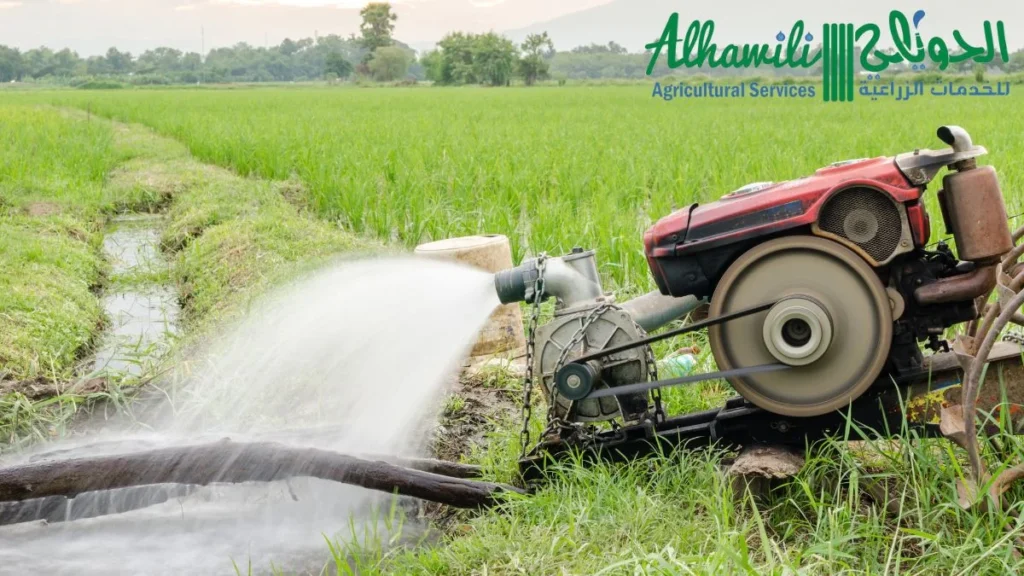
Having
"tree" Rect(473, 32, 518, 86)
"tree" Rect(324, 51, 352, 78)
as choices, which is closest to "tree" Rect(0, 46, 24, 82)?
"tree" Rect(324, 51, 352, 78)

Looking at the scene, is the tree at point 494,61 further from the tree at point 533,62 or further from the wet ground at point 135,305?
the wet ground at point 135,305

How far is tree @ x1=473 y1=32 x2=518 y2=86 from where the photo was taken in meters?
71.3

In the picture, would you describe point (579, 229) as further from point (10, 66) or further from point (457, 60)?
point (10, 66)

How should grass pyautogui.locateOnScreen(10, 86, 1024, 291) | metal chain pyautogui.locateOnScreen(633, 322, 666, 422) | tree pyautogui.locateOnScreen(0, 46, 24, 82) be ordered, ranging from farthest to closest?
tree pyautogui.locateOnScreen(0, 46, 24, 82) < grass pyautogui.locateOnScreen(10, 86, 1024, 291) < metal chain pyautogui.locateOnScreen(633, 322, 666, 422)

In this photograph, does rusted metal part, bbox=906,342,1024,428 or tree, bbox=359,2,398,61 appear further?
tree, bbox=359,2,398,61

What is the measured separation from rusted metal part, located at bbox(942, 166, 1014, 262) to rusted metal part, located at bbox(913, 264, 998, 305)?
3 centimetres

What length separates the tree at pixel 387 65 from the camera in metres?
84.3

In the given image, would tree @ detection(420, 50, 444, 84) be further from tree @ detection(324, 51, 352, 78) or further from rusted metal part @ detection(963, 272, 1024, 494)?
rusted metal part @ detection(963, 272, 1024, 494)

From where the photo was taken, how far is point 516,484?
2643 mm

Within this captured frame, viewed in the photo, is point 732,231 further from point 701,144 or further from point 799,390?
point 701,144

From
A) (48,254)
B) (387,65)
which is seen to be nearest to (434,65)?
(387,65)

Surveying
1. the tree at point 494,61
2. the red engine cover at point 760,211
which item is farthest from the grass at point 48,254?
the tree at point 494,61

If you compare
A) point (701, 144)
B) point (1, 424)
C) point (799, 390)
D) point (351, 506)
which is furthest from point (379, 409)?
point (701, 144)

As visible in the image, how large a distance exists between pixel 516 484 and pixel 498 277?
1.87 feet
